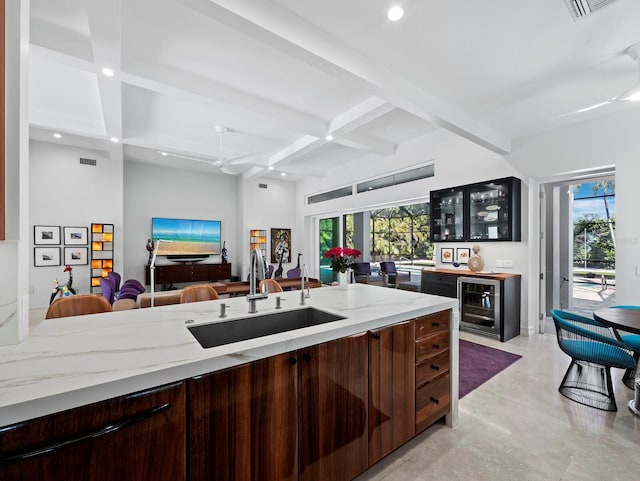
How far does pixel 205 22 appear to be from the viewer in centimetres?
244

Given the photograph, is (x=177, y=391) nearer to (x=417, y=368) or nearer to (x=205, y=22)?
(x=417, y=368)

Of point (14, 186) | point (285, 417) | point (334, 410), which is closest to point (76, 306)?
point (14, 186)

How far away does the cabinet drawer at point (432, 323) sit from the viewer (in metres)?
1.85

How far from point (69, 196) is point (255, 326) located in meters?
6.73

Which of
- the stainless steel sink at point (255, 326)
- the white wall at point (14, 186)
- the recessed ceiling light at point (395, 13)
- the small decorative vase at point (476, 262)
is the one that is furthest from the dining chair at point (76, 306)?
the small decorative vase at point (476, 262)

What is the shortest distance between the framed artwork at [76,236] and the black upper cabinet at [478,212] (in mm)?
7124

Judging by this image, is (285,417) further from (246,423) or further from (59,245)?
(59,245)

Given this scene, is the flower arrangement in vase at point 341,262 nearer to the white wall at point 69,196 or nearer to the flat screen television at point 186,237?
the white wall at point 69,196

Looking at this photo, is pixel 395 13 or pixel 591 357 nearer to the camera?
A: pixel 395 13

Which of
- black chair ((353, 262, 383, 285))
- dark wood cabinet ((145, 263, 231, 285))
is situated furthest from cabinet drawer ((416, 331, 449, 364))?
Answer: dark wood cabinet ((145, 263, 231, 285))

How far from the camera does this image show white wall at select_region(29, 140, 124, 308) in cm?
584

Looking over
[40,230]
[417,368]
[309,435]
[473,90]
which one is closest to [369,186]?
[473,90]

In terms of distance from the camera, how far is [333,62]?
95.3 inches

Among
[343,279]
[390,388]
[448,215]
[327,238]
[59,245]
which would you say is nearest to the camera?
[390,388]
